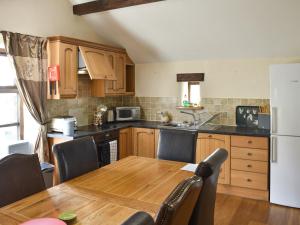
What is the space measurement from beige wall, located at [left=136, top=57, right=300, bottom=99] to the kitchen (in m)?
0.01

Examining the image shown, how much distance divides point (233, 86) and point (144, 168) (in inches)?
92.4

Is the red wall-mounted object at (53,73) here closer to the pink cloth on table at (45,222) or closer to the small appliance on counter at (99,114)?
the small appliance on counter at (99,114)

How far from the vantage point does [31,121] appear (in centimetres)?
355

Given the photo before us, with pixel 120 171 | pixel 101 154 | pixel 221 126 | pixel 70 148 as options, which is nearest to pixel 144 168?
pixel 120 171

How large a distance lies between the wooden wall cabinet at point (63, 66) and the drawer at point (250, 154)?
224 centimetres

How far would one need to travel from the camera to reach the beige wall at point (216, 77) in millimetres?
4027

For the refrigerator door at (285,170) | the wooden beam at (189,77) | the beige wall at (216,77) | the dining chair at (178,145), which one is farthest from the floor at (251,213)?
the wooden beam at (189,77)

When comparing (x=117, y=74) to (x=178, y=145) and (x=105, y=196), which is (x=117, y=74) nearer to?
(x=178, y=145)

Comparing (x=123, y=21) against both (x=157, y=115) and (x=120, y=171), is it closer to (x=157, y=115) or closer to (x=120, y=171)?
(x=157, y=115)

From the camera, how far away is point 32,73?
3414 mm

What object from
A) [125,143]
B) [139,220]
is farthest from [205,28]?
[139,220]

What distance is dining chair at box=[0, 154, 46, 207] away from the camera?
183cm

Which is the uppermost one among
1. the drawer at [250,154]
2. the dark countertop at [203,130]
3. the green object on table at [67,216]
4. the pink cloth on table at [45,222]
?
the dark countertop at [203,130]

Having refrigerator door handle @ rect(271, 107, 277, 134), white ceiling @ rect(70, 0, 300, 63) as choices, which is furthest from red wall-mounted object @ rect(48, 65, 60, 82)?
refrigerator door handle @ rect(271, 107, 277, 134)
